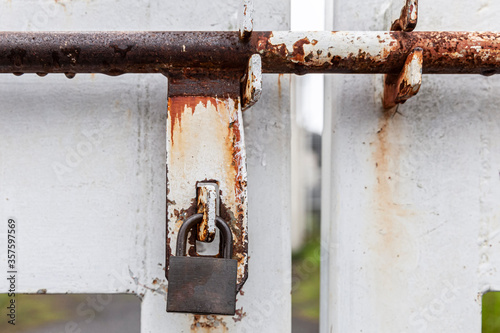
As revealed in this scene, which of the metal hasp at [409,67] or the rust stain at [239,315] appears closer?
the metal hasp at [409,67]

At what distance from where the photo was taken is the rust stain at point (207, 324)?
0.56 m

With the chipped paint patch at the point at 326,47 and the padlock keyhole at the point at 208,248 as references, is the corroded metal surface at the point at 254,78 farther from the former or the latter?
the padlock keyhole at the point at 208,248

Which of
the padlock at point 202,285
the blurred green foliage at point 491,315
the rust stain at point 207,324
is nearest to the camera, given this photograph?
the padlock at point 202,285

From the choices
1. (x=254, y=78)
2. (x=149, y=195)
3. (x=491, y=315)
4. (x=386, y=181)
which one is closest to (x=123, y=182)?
(x=149, y=195)

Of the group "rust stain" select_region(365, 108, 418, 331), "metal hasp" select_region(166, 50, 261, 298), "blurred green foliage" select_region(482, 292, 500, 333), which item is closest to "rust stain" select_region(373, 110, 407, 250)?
"rust stain" select_region(365, 108, 418, 331)

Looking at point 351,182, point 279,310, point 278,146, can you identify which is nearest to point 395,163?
point 351,182

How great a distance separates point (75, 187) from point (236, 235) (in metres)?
0.27

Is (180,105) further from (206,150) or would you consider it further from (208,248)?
(208,248)

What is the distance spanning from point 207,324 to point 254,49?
0.40m

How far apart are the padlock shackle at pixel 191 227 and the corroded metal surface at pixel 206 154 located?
2cm

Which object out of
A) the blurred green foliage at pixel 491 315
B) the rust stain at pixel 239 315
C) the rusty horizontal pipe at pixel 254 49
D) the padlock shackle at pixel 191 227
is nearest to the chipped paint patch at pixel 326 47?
the rusty horizontal pipe at pixel 254 49

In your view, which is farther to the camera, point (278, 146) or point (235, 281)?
point (278, 146)

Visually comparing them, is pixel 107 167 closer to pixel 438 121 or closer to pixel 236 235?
pixel 236 235

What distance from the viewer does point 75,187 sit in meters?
0.57
